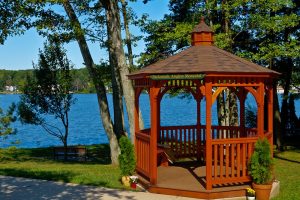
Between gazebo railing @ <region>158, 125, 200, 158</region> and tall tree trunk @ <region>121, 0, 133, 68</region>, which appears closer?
gazebo railing @ <region>158, 125, 200, 158</region>

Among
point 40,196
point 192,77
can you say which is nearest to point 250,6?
point 192,77

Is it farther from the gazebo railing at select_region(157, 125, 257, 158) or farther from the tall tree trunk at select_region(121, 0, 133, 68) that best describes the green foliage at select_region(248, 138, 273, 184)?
the tall tree trunk at select_region(121, 0, 133, 68)

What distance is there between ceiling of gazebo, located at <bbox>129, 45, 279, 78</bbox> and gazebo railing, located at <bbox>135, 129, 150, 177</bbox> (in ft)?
6.26

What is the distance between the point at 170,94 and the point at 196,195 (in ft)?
31.6

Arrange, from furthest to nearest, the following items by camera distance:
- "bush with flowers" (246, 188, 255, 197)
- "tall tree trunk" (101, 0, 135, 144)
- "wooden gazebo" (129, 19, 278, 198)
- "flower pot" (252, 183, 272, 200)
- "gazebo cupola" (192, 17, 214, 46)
Answer: "tall tree trunk" (101, 0, 135, 144)
"gazebo cupola" (192, 17, 214, 46)
"wooden gazebo" (129, 19, 278, 198)
"flower pot" (252, 183, 272, 200)
"bush with flowers" (246, 188, 255, 197)

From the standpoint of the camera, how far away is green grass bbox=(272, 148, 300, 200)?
1140 cm

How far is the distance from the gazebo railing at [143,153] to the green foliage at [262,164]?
3.05 metres

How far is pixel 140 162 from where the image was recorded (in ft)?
41.7

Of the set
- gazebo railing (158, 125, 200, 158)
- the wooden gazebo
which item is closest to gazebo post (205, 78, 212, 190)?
the wooden gazebo

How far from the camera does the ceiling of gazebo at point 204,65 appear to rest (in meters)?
10.7

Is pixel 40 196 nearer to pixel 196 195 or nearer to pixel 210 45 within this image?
pixel 196 195

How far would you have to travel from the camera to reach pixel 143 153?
12.4 metres

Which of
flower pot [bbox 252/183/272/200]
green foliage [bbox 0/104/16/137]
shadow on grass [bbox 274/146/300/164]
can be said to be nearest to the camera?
flower pot [bbox 252/183/272/200]

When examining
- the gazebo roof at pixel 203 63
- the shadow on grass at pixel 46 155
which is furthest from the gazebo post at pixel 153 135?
the shadow on grass at pixel 46 155
